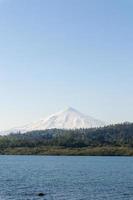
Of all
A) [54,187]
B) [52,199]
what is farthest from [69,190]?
[52,199]

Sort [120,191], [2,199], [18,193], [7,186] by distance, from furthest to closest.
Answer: [7,186] < [120,191] < [18,193] < [2,199]

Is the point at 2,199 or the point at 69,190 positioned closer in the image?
the point at 2,199

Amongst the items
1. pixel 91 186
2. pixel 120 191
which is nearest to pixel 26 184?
pixel 91 186

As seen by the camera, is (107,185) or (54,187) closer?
(54,187)

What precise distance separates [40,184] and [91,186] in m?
11.9

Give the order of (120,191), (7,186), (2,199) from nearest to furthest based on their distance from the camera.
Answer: (2,199), (120,191), (7,186)

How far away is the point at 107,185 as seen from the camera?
104 meters

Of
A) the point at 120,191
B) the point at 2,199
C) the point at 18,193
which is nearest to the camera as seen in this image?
the point at 2,199

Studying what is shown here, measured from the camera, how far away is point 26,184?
10394 centimetres

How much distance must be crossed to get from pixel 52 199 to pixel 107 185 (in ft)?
95.3

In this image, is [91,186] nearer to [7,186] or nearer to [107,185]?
[107,185]

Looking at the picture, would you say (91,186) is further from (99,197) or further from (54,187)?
(99,197)

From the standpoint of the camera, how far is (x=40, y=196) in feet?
264

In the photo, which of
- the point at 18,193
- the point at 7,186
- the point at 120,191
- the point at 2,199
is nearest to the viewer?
the point at 2,199
